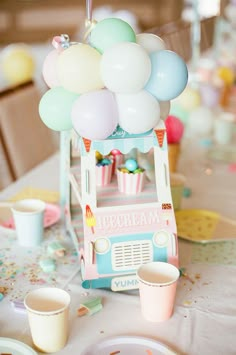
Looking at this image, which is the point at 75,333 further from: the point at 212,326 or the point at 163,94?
the point at 163,94

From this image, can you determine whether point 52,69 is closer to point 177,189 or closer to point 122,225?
point 122,225

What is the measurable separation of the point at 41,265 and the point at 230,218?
1.99 ft

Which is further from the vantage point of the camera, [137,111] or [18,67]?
[18,67]

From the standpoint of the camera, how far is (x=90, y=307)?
1.08 metres

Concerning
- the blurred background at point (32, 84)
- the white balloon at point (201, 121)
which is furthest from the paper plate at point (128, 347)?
the white balloon at point (201, 121)

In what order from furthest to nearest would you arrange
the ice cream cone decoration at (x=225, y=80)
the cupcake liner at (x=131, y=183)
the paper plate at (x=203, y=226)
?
the ice cream cone decoration at (x=225, y=80) < the paper plate at (x=203, y=226) < the cupcake liner at (x=131, y=183)

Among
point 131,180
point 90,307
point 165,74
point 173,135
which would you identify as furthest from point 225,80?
point 90,307

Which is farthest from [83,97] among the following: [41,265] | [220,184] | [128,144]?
[220,184]

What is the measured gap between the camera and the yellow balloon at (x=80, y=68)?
3.38 feet

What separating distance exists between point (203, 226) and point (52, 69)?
0.63m

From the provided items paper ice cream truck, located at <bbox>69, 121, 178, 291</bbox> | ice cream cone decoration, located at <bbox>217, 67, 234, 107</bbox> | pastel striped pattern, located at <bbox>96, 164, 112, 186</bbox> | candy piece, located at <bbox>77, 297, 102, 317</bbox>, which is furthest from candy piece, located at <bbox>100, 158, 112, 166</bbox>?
ice cream cone decoration, located at <bbox>217, 67, 234, 107</bbox>

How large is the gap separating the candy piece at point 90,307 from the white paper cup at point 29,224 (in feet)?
0.98

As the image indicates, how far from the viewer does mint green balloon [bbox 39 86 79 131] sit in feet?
3.64

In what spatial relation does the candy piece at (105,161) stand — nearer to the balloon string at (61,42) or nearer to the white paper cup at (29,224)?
the white paper cup at (29,224)
